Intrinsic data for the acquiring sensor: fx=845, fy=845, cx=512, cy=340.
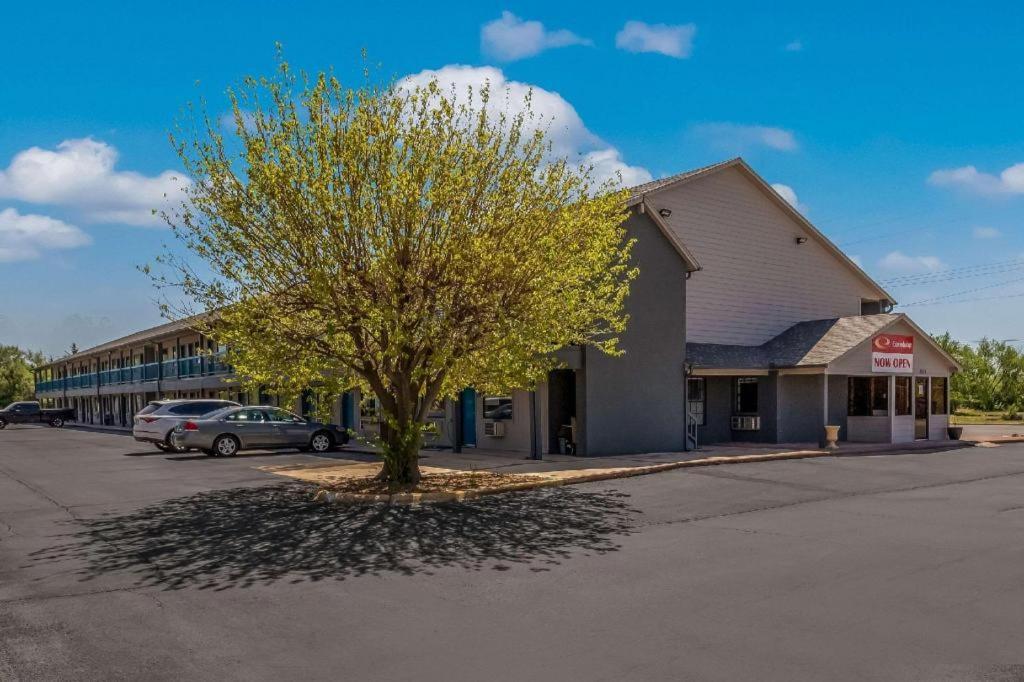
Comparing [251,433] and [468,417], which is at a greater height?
[468,417]

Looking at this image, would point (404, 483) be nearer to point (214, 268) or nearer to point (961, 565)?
point (214, 268)

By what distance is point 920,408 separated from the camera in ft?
91.8

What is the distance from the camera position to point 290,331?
14695mm

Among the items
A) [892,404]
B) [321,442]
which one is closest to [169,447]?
[321,442]

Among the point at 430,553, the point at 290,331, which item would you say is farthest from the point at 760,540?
the point at 290,331

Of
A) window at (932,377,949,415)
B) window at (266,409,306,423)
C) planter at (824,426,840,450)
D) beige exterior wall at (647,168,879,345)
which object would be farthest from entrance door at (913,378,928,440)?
window at (266,409,306,423)

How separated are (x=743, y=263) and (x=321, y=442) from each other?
14.7 m

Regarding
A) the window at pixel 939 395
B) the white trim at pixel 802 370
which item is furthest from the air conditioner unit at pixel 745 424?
the window at pixel 939 395

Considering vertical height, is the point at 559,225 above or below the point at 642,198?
below

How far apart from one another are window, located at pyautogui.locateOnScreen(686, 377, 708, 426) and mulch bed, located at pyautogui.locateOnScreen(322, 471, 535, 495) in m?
10.1

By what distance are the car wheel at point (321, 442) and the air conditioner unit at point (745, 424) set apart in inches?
499

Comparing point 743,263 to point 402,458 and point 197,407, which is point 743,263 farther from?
point 197,407

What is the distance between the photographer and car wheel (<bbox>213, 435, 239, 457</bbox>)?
24172 mm

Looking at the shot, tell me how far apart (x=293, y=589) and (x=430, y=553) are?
211 cm
